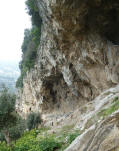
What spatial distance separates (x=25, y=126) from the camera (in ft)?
76.9

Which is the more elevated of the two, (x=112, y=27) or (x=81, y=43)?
(x=112, y=27)

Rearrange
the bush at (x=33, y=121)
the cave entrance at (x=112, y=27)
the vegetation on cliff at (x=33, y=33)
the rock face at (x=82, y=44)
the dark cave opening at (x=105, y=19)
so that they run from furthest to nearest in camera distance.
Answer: the bush at (x=33, y=121), the vegetation on cliff at (x=33, y=33), the cave entrance at (x=112, y=27), the dark cave opening at (x=105, y=19), the rock face at (x=82, y=44)

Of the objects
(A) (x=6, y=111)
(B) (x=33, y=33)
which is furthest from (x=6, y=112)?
(B) (x=33, y=33)

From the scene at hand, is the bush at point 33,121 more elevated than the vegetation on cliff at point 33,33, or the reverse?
the vegetation on cliff at point 33,33

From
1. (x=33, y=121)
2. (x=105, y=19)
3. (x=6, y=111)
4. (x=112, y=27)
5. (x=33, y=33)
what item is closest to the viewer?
(x=6, y=111)

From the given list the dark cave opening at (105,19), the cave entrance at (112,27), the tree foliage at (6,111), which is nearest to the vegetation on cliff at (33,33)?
the dark cave opening at (105,19)

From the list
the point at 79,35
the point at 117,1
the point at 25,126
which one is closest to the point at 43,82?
the point at 25,126

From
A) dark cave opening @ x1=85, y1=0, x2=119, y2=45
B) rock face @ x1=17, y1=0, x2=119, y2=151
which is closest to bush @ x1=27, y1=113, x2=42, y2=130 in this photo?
rock face @ x1=17, y1=0, x2=119, y2=151

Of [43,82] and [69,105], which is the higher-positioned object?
[43,82]

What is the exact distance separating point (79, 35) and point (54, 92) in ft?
48.6

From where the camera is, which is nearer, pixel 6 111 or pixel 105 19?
pixel 6 111

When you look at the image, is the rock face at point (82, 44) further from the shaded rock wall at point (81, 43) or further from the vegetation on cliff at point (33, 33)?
the vegetation on cliff at point (33, 33)

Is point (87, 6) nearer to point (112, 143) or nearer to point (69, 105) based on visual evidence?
point (112, 143)

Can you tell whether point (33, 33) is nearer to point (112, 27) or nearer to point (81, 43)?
point (81, 43)
